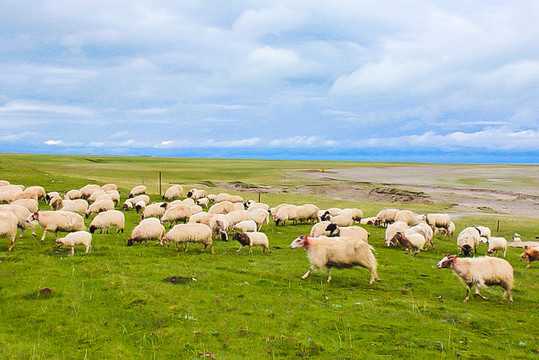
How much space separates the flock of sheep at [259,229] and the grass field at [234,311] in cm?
88

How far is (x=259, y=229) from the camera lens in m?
23.9

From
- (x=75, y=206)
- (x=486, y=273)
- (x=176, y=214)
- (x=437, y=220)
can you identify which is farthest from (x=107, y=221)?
(x=437, y=220)

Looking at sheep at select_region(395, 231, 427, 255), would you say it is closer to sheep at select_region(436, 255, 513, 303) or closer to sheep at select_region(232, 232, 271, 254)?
sheep at select_region(436, 255, 513, 303)

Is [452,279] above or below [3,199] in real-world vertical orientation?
below

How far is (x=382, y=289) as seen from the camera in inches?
505

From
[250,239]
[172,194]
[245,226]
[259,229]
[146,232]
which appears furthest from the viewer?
[172,194]

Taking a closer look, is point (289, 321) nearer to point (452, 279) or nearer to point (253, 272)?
point (253, 272)

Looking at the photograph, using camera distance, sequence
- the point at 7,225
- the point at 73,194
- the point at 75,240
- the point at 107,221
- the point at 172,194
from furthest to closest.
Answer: the point at 172,194 → the point at 73,194 → the point at 107,221 → the point at 75,240 → the point at 7,225

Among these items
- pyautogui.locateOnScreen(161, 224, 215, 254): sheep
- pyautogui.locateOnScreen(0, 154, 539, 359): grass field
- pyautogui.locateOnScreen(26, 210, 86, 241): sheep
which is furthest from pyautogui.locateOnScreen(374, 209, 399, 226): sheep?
pyautogui.locateOnScreen(26, 210, 86, 241): sheep

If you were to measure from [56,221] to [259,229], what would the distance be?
11970 mm

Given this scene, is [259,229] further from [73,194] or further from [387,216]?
[73,194]

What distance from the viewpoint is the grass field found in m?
7.79

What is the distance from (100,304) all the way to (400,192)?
5426 cm

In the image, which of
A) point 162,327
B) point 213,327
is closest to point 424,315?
point 213,327
